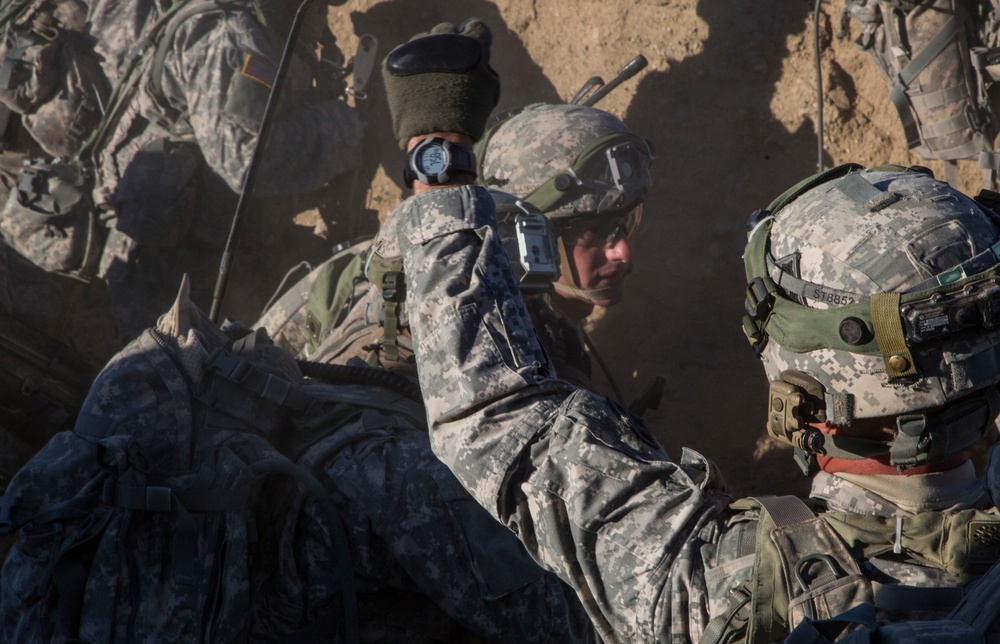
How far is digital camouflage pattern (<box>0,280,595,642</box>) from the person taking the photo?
247cm

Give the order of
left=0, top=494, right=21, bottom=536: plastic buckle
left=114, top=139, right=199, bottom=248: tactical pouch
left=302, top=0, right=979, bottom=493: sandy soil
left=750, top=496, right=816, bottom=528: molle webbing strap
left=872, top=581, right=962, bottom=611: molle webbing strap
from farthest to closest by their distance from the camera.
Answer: left=114, top=139, right=199, bottom=248: tactical pouch
left=302, top=0, right=979, bottom=493: sandy soil
left=0, top=494, right=21, bottom=536: plastic buckle
left=750, top=496, right=816, bottom=528: molle webbing strap
left=872, top=581, right=962, bottom=611: molle webbing strap

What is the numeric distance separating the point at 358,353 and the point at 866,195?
211 cm

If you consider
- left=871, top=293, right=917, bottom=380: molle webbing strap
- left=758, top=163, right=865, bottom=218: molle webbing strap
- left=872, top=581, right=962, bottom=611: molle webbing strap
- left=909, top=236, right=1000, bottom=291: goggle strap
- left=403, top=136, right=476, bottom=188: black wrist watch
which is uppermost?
left=403, top=136, right=476, bottom=188: black wrist watch

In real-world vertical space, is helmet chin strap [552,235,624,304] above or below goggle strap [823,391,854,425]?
above

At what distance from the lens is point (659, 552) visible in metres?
1.74

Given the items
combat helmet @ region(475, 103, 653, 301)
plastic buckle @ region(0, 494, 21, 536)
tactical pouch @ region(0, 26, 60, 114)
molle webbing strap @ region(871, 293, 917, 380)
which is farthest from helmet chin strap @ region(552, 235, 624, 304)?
tactical pouch @ region(0, 26, 60, 114)

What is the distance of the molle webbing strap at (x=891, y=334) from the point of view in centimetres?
166

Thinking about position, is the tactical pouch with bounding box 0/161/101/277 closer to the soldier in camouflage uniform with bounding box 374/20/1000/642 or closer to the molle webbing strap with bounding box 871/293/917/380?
the soldier in camouflage uniform with bounding box 374/20/1000/642

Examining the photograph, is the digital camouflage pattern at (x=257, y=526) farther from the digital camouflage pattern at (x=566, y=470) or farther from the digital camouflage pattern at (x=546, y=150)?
the digital camouflage pattern at (x=546, y=150)

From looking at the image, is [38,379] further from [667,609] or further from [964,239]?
[964,239]

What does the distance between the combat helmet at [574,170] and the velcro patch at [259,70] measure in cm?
118

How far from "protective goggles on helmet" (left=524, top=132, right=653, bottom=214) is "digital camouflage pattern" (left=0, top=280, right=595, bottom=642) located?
1550 millimetres

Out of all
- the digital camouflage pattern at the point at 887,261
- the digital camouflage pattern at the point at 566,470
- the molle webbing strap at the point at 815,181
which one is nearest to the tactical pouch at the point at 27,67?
the digital camouflage pattern at the point at 566,470

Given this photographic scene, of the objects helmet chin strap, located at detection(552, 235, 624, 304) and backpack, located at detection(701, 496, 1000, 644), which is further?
helmet chin strap, located at detection(552, 235, 624, 304)
